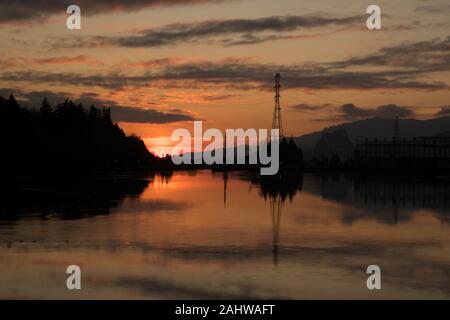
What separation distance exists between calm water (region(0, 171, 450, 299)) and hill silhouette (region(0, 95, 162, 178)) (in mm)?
58245

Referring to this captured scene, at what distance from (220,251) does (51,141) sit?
105 meters

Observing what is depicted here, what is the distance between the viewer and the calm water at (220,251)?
20906 mm

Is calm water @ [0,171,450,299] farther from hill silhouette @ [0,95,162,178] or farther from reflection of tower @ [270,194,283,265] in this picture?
hill silhouette @ [0,95,162,178]

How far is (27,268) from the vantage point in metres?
23.4

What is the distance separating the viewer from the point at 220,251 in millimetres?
28016

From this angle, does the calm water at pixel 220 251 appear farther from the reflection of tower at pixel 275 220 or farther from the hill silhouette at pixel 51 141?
the hill silhouette at pixel 51 141

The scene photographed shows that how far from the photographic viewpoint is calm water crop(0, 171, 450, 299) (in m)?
A: 20.9

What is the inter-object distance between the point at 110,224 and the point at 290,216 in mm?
12721

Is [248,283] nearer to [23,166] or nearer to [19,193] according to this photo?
[19,193]

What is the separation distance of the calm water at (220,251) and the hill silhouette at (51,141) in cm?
5824

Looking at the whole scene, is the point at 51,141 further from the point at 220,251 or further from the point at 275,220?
the point at 220,251

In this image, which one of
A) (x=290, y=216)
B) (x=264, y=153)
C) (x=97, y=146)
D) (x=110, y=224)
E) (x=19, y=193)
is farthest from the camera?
(x=264, y=153)

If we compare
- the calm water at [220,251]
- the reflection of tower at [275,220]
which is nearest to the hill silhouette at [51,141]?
the reflection of tower at [275,220]
